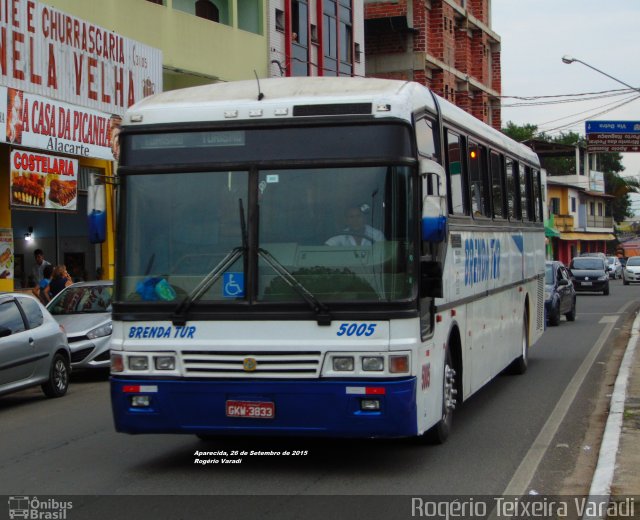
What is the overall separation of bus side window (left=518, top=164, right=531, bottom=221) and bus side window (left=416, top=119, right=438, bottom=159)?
5893 mm

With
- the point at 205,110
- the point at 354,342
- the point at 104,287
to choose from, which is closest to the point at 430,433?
the point at 354,342

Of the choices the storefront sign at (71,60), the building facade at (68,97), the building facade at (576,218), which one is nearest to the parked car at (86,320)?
the building facade at (68,97)

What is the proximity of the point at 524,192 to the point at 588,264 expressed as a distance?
33.5 metres

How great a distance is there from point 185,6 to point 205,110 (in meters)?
23.2

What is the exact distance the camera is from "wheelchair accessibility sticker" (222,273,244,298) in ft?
27.2

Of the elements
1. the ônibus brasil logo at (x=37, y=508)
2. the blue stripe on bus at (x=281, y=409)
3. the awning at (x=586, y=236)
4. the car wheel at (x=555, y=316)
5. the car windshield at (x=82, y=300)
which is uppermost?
the awning at (x=586, y=236)

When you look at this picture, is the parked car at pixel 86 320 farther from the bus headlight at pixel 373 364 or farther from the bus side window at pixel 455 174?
the bus headlight at pixel 373 364

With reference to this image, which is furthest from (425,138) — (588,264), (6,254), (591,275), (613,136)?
(588,264)

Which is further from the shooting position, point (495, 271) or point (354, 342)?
point (495, 271)

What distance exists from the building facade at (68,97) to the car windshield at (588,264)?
23315 millimetres

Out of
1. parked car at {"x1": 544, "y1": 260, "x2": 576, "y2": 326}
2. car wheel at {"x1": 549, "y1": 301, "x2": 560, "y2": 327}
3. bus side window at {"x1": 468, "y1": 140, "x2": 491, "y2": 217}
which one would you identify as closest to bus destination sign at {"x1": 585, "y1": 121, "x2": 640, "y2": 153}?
parked car at {"x1": 544, "y1": 260, "x2": 576, "y2": 326}

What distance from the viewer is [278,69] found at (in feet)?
114

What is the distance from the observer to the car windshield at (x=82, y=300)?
17.8 meters

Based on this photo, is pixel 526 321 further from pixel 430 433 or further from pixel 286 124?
pixel 286 124
